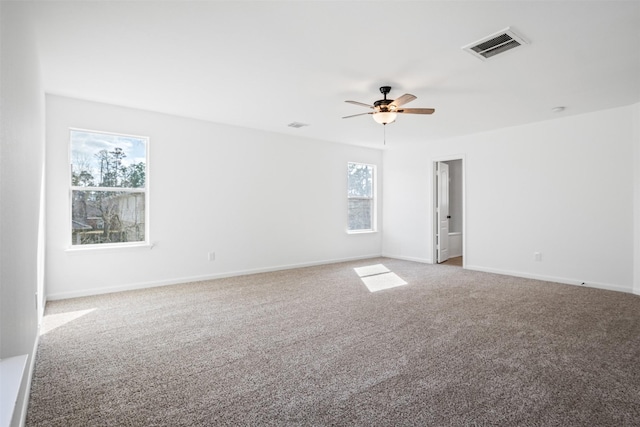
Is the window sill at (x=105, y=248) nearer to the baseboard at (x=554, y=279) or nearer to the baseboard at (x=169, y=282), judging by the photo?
the baseboard at (x=169, y=282)

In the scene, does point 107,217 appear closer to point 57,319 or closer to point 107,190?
point 107,190

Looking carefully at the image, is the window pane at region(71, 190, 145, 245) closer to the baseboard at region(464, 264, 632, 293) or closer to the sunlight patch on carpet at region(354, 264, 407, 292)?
the sunlight patch on carpet at region(354, 264, 407, 292)

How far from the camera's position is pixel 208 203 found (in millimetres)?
5270

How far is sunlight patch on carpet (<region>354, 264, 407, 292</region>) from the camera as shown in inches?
191

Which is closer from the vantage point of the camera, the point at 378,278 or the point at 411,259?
the point at 378,278

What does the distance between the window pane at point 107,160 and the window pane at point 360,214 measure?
4.16 metres

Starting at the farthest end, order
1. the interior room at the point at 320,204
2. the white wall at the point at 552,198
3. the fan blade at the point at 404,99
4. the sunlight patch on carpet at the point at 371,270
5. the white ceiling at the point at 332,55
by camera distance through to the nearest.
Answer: the sunlight patch on carpet at the point at 371,270
the white wall at the point at 552,198
the fan blade at the point at 404,99
the white ceiling at the point at 332,55
the interior room at the point at 320,204

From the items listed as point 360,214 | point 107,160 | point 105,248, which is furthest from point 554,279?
point 107,160

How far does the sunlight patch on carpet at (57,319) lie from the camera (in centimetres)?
316

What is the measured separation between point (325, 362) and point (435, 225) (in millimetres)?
5002

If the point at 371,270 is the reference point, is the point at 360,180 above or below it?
above

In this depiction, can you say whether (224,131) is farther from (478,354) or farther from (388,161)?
(478,354)

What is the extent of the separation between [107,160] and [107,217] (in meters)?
0.78

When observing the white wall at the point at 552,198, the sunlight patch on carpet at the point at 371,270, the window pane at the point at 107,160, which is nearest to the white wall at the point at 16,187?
the window pane at the point at 107,160
